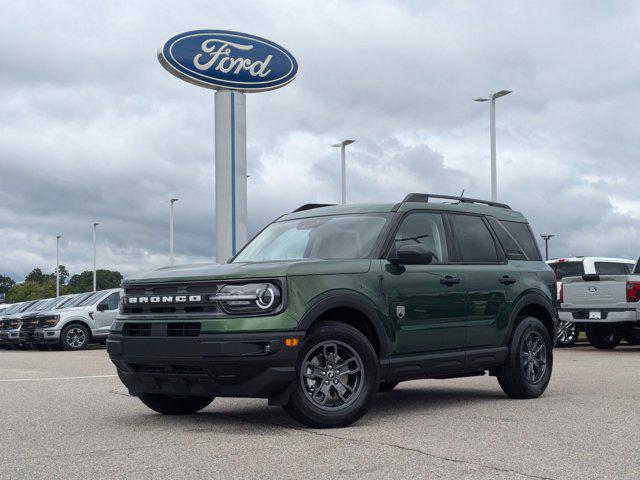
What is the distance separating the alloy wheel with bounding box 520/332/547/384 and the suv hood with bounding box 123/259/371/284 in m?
2.52

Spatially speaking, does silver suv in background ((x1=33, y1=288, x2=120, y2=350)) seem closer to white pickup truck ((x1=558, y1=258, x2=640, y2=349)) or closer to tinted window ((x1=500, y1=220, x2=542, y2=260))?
white pickup truck ((x1=558, y1=258, x2=640, y2=349))

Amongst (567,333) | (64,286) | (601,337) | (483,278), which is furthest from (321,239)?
(64,286)

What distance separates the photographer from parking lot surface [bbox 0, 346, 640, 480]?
19.0 ft

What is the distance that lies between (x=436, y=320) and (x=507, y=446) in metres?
2.04

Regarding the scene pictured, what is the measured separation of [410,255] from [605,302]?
11273 mm

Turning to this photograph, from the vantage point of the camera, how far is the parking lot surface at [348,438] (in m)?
5.80

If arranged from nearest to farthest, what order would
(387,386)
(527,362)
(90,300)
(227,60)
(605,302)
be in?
1. (527,362)
2. (387,386)
3. (605,302)
4. (90,300)
5. (227,60)

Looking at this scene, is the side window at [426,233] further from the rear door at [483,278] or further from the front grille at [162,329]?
the front grille at [162,329]

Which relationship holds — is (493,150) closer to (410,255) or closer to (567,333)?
(567,333)

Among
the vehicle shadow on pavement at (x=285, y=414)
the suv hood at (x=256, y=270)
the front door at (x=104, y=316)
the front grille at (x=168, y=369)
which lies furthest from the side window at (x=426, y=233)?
the front door at (x=104, y=316)

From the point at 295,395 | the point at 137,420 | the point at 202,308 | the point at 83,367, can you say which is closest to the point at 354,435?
the point at 295,395

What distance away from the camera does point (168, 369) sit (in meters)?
7.53

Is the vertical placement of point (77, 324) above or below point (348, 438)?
above

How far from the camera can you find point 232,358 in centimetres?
711
